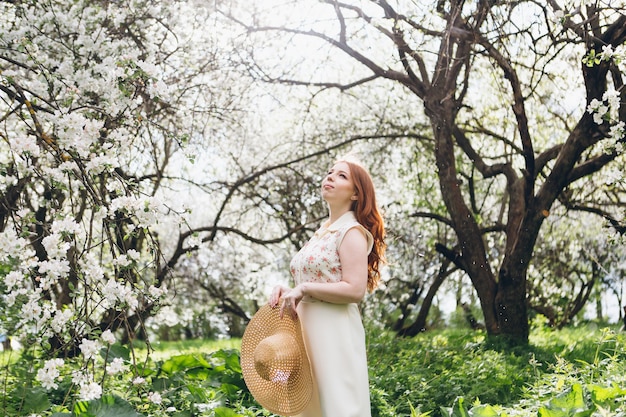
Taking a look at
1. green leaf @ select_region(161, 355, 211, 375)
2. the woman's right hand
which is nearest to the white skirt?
the woman's right hand

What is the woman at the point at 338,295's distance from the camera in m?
3.03

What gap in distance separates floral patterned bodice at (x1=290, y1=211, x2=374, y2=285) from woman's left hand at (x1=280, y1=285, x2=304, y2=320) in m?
0.14

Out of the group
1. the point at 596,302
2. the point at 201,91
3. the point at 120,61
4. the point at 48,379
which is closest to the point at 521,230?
the point at 201,91

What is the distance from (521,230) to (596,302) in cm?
638

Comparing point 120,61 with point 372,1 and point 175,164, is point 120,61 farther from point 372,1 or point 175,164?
point 175,164

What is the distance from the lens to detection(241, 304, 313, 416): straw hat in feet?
9.96

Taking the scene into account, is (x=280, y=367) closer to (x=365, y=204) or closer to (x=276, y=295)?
(x=276, y=295)

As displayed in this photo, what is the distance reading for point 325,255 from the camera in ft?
10.3

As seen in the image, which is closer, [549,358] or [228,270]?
[549,358]

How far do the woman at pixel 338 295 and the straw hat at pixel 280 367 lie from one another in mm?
53

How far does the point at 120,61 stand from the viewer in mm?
3361

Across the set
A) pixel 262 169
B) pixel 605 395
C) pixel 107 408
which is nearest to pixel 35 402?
pixel 107 408

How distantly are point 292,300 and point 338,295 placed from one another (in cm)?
19

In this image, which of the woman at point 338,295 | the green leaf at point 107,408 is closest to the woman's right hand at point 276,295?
the woman at point 338,295
